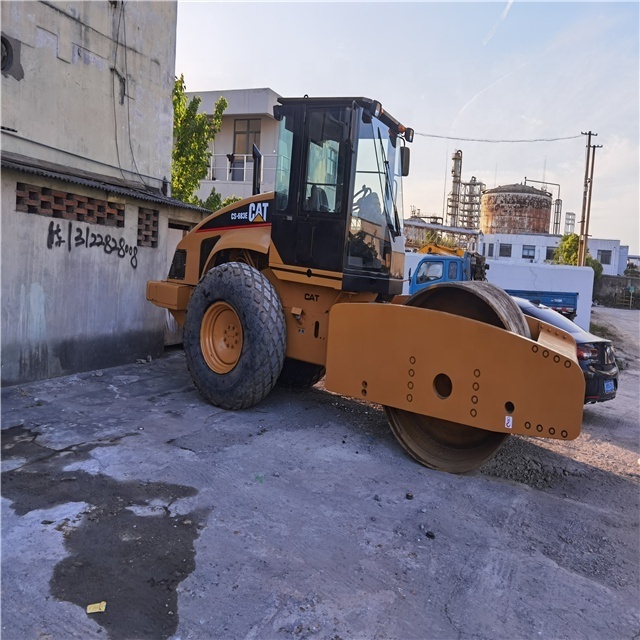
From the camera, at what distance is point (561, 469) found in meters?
5.12

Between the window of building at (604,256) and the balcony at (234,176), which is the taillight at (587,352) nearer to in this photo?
the balcony at (234,176)

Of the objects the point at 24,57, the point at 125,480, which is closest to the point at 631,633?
the point at 125,480

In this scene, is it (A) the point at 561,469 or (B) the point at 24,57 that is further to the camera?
(B) the point at 24,57

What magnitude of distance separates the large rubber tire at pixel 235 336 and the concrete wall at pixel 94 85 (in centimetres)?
330

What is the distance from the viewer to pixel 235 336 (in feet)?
20.4

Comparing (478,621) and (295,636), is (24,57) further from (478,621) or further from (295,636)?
(478,621)

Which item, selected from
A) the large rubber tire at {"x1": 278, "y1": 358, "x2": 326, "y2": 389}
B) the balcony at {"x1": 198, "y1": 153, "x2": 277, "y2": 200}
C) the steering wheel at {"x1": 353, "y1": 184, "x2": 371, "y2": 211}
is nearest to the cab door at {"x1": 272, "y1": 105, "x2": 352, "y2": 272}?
the steering wheel at {"x1": 353, "y1": 184, "x2": 371, "y2": 211}

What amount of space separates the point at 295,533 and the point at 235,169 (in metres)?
18.1

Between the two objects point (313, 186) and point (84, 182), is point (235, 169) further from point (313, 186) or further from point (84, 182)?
point (313, 186)

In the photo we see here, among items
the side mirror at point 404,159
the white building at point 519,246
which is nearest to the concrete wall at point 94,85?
the side mirror at point 404,159

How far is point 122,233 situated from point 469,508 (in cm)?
645

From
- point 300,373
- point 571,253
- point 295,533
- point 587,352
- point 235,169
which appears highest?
point 235,169

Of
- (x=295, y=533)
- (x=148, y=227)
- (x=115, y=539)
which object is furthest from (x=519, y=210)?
(x=115, y=539)

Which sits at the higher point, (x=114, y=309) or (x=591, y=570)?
(x=114, y=309)
